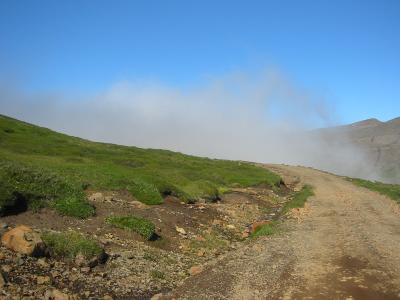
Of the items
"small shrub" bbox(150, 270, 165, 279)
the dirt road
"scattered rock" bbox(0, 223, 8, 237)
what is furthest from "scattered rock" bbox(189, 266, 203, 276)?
"scattered rock" bbox(0, 223, 8, 237)

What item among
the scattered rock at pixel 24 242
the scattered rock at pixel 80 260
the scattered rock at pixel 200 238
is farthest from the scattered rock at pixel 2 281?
the scattered rock at pixel 200 238

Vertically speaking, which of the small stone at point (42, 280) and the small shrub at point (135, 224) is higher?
the small shrub at point (135, 224)

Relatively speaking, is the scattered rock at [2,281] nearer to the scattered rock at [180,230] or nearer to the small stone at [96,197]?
the scattered rock at [180,230]

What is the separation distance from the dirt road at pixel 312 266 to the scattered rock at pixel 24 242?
17.7 ft

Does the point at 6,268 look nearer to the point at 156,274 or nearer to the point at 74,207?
the point at 156,274

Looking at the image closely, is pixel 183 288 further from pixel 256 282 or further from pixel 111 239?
pixel 111 239

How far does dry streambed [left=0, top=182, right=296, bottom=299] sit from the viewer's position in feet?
46.3

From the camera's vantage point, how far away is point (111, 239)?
20.3 meters

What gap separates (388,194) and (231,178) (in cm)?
1934

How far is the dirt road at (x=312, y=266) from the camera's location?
14.6 metres

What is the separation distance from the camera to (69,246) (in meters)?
16.6

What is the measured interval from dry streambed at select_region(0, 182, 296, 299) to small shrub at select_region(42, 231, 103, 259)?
1.07ft

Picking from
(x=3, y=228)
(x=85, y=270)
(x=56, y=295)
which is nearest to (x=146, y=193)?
(x=3, y=228)

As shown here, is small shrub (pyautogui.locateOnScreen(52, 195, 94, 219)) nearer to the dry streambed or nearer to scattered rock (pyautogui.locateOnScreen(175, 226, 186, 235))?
the dry streambed
